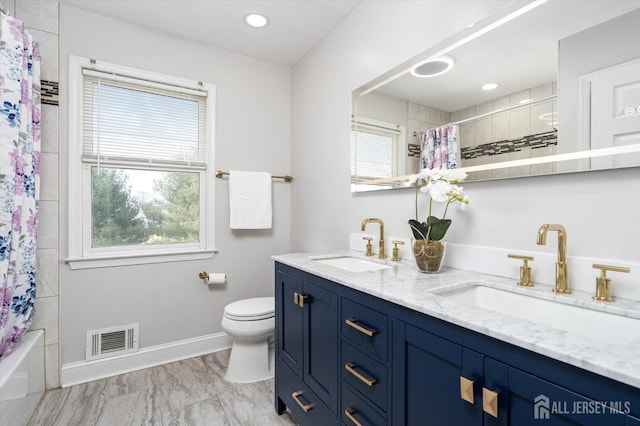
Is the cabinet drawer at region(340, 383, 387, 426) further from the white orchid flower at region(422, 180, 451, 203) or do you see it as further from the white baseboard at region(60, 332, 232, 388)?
the white baseboard at region(60, 332, 232, 388)

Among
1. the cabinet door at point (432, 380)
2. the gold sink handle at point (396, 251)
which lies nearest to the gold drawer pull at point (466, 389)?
the cabinet door at point (432, 380)

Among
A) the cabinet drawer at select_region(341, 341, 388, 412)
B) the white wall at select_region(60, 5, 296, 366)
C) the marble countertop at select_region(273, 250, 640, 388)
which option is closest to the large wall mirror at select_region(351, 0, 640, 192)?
the marble countertop at select_region(273, 250, 640, 388)

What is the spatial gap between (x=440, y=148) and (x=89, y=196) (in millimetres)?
2239

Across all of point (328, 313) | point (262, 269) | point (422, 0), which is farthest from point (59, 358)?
point (422, 0)

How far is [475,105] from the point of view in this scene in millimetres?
1369

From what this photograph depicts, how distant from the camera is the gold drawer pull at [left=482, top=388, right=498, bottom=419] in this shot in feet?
2.31

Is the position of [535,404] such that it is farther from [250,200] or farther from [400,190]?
[250,200]

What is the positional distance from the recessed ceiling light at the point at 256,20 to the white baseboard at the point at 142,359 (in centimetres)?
237

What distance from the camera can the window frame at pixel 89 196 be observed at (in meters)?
2.06

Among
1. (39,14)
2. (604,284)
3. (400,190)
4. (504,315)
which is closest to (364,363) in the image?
(504,315)

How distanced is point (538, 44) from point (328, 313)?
1.30 metres

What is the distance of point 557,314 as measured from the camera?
0.96m

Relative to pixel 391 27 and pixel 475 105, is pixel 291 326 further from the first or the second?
pixel 391 27

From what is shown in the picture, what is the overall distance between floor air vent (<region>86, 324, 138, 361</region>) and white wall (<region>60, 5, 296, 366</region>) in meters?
0.04
